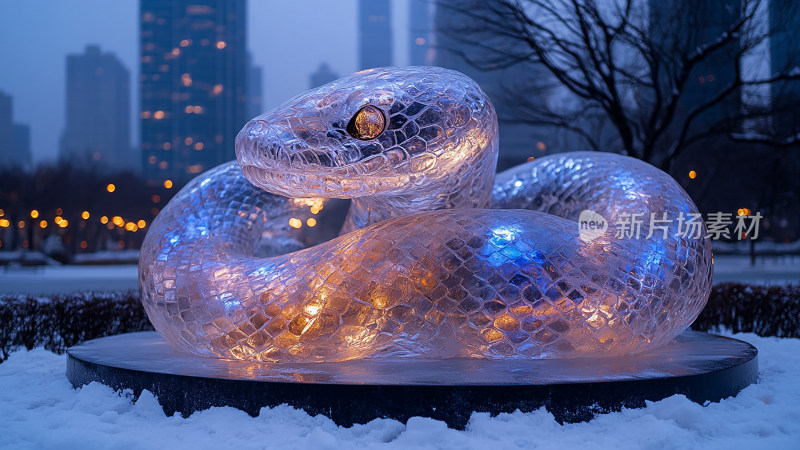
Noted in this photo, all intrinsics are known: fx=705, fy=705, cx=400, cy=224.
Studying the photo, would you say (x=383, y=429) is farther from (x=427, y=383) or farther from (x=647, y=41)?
(x=647, y=41)

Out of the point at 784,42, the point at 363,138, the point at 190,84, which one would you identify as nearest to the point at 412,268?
the point at 363,138

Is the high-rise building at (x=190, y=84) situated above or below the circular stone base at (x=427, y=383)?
above

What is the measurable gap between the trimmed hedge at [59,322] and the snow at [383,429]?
12.3 feet

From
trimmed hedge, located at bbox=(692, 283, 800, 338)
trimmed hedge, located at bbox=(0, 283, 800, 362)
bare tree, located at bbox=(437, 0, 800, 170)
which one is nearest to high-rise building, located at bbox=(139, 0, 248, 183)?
bare tree, located at bbox=(437, 0, 800, 170)

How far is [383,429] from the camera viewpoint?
3.77 meters

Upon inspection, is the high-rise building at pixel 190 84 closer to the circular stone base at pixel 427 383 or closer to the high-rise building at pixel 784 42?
the high-rise building at pixel 784 42

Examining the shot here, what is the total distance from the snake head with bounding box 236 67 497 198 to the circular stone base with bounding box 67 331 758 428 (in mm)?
1218

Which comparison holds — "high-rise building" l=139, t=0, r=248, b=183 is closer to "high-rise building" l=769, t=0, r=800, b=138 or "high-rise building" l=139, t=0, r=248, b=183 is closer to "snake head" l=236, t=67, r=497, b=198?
"high-rise building" l=769, t=0, r=800, b=138

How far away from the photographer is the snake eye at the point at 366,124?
4.48m

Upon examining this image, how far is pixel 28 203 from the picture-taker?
1718 inches

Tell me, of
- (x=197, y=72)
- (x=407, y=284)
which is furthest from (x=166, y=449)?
(x=197, y=72)

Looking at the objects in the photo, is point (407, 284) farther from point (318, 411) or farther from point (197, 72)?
point (197, 72)

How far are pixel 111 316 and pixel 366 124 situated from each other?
17.9 ft

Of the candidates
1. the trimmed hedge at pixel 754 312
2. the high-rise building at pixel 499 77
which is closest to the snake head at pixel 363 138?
the trimmed hedge at pixel 754 312
